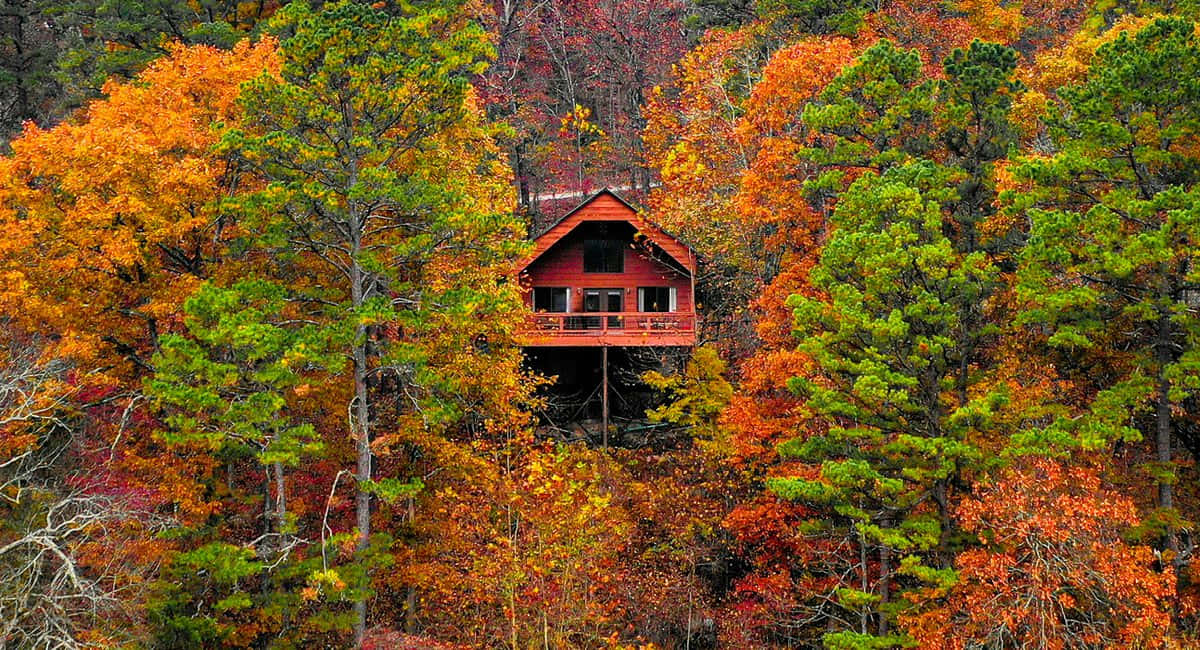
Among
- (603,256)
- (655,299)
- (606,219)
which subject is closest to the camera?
(606,219)

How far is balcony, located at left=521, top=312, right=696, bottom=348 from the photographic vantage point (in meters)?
28.8

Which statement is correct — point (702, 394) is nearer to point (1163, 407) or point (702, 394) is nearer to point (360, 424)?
point (360, 424)

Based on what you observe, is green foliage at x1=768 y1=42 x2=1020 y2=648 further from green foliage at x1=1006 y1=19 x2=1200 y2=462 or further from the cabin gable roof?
the cabin gable roof

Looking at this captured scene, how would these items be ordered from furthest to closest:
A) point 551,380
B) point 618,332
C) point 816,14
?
1. point 816,14
2. point 618,332
3. point 551,380

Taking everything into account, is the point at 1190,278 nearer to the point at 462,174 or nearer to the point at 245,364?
the point at 462,174

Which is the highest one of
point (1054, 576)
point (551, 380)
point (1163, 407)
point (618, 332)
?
point (618, 332)

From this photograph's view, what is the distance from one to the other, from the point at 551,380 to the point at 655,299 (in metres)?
9.92

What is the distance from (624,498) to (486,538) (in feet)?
13.9

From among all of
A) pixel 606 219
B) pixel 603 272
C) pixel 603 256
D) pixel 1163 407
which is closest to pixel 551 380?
pixel 606 219

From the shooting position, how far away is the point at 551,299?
33.2 metres

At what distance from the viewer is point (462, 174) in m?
21.3

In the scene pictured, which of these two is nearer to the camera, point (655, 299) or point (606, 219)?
point (606, 219)

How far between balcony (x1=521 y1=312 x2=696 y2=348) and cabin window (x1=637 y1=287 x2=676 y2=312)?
228 cm

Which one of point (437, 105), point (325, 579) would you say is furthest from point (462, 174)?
point (325, 579)
